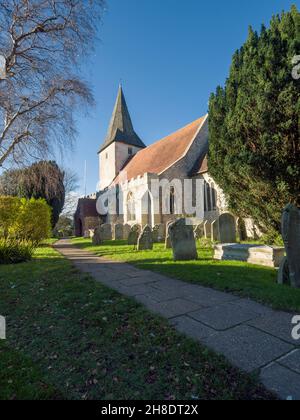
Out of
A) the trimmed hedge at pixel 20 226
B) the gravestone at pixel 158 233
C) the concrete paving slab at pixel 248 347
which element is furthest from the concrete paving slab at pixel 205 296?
the gravestone at pixel 158 233

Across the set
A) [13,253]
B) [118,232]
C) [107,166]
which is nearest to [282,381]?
[13,253]

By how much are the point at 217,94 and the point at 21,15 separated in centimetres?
881

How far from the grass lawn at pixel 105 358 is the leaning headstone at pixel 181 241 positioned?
3501 mm

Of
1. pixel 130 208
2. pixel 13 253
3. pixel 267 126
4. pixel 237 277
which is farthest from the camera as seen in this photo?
pixel 130 208

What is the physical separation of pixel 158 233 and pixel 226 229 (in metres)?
5.75

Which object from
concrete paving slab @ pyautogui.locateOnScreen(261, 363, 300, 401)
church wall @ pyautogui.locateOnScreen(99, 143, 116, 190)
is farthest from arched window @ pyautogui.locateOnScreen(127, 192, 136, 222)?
concrete paving slab @ pyautogui.locateOnScreen(261, 363, 300, 401)

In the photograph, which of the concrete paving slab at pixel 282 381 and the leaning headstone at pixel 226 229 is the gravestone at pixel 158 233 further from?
the concrete paving slab at pixel 282 381

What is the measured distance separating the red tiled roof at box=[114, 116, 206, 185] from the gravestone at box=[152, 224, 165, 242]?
17.9 ft

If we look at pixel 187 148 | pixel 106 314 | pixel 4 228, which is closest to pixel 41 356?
pixel 106 314

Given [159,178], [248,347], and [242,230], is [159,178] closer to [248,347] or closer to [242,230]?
[242,230]

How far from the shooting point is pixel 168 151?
21.8m

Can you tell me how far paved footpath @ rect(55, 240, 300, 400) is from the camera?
1966mm

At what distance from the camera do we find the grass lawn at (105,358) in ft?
5.89

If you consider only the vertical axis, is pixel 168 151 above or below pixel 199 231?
above
